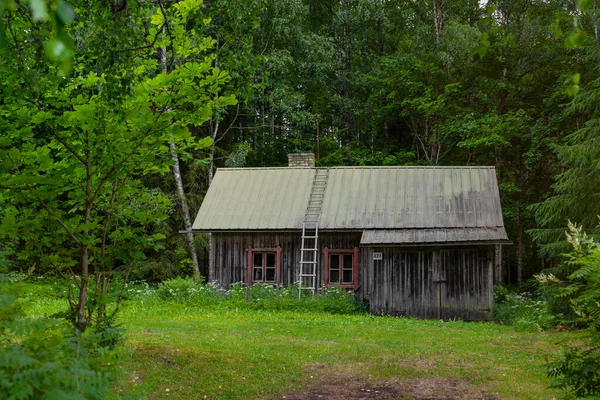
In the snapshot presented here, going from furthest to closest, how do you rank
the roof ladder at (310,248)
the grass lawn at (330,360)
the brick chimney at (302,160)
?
the brick chimney at (302,160), the roof ladder at (310,248), the grass lawn at (330,360)

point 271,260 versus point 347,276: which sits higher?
point 271,260

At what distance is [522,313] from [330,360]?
1023cm

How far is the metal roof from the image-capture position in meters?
20.2

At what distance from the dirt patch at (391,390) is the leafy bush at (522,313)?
5566 mm

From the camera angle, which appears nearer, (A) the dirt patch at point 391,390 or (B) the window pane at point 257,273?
(A) the dirt patch at point 391,390

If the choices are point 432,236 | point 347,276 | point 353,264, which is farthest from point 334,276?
point 432,236

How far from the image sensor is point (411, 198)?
2128cm

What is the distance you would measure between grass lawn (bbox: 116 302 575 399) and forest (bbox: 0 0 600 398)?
830mm

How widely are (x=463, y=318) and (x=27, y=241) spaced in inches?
569

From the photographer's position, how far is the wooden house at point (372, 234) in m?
19.4

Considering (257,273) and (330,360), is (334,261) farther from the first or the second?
(330,360)

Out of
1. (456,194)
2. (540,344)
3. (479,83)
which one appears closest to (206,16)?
(540,344)

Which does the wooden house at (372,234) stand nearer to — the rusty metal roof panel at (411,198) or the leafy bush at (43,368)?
the rusty metal roof panel at (411,198)

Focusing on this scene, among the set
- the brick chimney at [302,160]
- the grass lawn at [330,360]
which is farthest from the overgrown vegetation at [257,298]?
the brick chimney at [302,160]
